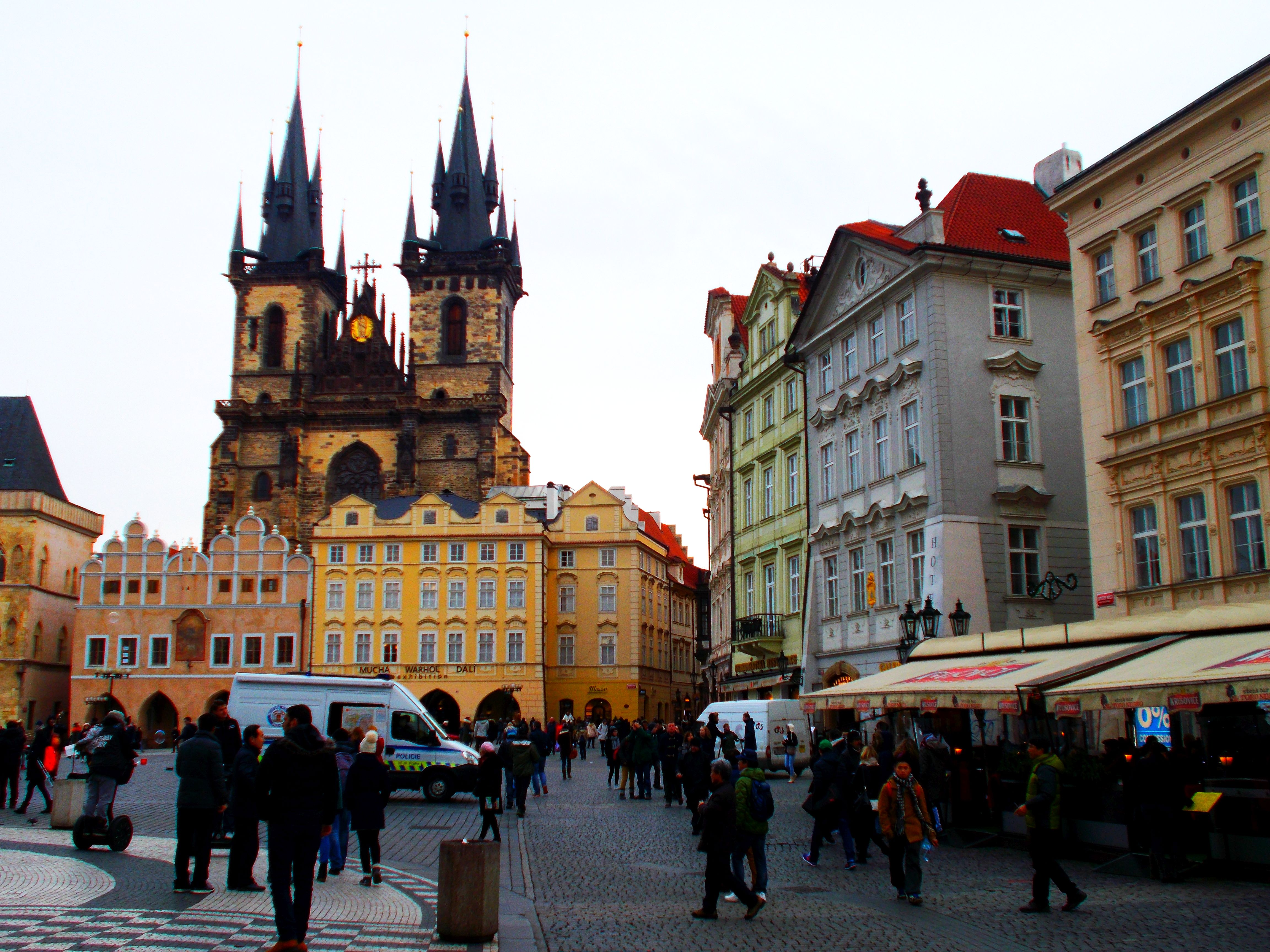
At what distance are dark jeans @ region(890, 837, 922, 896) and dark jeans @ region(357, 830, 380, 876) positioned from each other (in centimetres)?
519

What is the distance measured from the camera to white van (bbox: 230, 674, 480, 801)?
26.3 m

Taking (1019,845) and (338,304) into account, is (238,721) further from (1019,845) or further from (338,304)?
(338,304)

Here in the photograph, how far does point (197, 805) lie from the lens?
12.0m

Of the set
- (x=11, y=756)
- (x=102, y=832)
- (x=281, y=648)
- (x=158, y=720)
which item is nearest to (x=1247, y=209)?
(x=102, y=832)

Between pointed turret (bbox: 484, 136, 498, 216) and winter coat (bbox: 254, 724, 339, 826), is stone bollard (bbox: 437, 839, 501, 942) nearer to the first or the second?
winter coat (bbox: 254, 724, 339, 826)

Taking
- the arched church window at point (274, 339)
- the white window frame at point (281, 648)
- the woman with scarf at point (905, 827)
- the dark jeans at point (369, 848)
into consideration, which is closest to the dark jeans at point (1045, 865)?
the woman with scarf at point (905, 827)

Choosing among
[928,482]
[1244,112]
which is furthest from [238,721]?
→ [1244,112]

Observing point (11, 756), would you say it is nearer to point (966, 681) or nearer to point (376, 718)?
point (376, 718)

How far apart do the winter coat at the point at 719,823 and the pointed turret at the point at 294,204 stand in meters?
83.6

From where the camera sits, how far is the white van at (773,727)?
32125 millimetres

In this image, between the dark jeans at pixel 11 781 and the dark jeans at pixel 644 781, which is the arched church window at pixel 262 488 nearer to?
the dark jeans at pixel 644 781

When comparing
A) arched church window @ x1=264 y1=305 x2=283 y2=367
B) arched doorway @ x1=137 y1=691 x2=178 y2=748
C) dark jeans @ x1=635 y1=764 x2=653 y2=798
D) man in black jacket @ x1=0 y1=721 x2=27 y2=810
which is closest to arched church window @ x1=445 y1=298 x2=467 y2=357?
arched church window @ x1=264 y1=305 x2=283 y2=367

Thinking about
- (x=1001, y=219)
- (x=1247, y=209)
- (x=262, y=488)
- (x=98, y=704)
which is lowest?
(x=98, y=704)

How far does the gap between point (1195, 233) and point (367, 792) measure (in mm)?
16478
